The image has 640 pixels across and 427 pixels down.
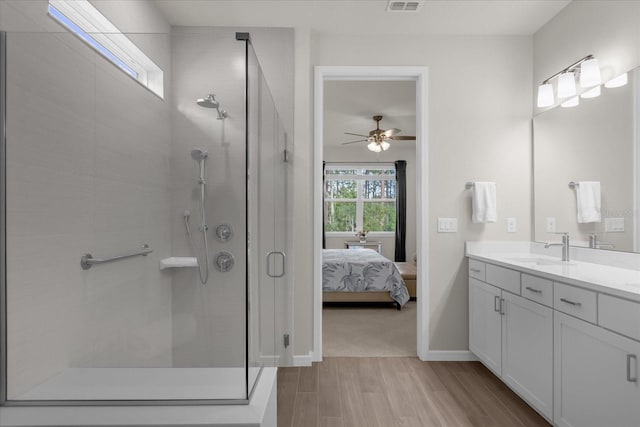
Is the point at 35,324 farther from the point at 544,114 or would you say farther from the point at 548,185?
the point at 544,114

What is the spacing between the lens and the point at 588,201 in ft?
7.79

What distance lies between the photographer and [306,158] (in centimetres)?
292

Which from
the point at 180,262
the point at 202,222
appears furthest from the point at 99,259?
the point at 202,222

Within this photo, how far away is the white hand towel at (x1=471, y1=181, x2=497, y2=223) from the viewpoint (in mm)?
2900

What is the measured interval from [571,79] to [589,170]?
2.16 ft

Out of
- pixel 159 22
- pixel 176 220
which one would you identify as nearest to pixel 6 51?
pixel 176 220

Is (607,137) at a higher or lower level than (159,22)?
lower

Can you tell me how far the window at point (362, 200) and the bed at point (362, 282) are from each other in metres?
3.12

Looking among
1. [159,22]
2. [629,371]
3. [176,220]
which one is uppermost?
[159,22]

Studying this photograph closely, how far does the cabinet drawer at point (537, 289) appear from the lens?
1.97 meters

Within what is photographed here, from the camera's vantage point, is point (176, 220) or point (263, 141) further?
point (263, 141)

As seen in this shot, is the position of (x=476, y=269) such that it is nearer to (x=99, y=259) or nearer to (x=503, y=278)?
(x=503, y=278)

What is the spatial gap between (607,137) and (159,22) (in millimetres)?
3091

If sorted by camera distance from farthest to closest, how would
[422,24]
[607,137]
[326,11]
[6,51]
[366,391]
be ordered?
[422,24], [326,11], [366,391], [607,137], [6,51]
